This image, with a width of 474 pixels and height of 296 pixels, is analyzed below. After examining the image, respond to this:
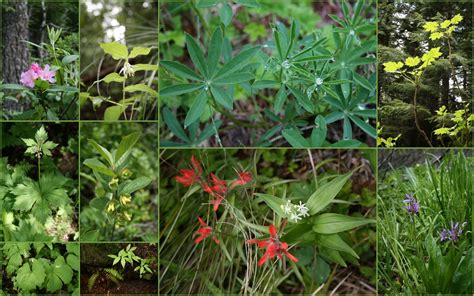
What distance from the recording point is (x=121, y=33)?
76.1 inches

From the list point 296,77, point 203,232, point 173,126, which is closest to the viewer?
point 296,77

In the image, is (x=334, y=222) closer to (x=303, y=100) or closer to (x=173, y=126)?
(x=303, y=100)

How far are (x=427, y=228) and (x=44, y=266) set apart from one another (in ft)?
3.81

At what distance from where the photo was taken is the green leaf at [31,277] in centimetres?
170

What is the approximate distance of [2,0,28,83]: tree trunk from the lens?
1658mm

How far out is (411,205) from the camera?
1633 mm

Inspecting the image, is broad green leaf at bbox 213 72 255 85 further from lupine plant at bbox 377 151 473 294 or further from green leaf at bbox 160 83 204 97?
lupine plant at bbox 377 151 473 294

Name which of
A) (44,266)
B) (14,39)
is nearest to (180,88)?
(14,39)

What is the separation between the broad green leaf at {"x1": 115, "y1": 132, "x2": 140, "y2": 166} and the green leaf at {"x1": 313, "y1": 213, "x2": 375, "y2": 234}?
587 millimetres

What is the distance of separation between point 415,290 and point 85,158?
1064mm

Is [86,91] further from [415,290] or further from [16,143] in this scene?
[415,290]

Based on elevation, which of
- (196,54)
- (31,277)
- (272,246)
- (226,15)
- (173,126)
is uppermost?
(226,15)

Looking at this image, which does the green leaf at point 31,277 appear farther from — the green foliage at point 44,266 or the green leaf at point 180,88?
the green leaf at point 180,88

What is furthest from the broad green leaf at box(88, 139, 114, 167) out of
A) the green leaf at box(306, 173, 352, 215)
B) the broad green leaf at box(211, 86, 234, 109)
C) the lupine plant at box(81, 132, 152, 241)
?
the green leaf at box(306, 173, 352, 215)
